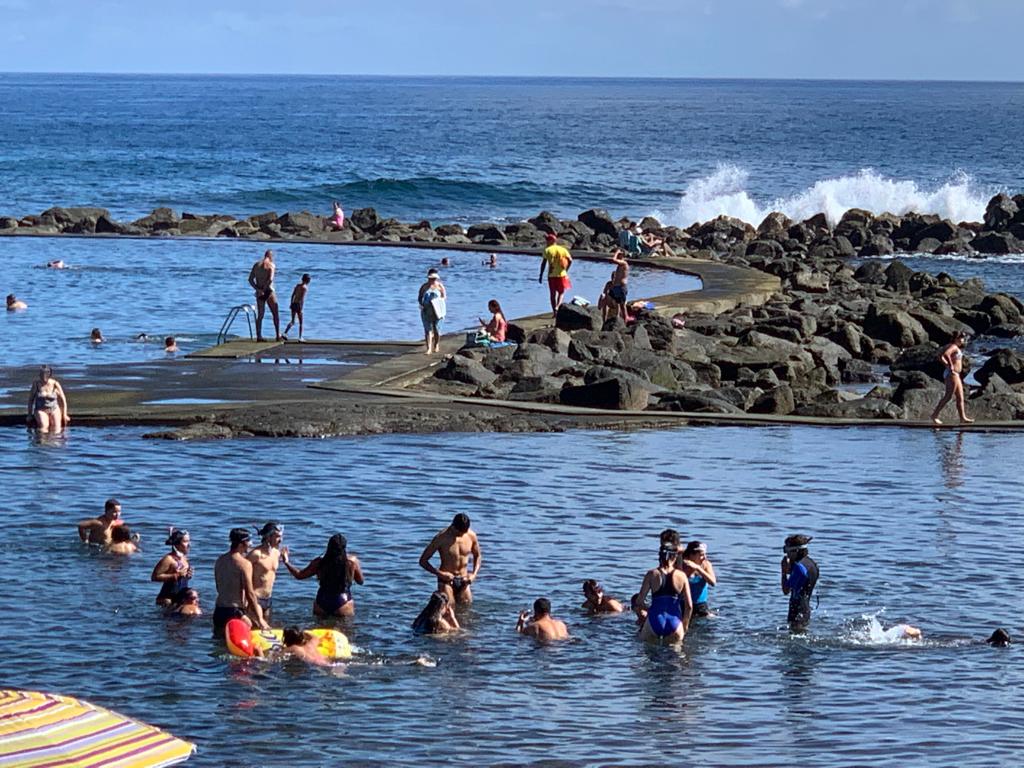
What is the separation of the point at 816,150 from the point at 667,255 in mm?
90831

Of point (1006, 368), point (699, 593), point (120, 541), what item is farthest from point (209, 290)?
point (699, 593)

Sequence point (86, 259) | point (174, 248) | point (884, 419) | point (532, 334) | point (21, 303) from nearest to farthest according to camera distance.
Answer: point (884, 419) → point (532, 334) → point (21, 303) → point (86, 259) → point (174, 248)

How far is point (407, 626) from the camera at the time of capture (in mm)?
17156

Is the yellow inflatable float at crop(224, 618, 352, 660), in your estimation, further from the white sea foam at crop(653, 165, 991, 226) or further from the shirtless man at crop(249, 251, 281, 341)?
the white sea foam at crop(653, 165, 991, 226)

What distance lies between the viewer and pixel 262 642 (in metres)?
16.1

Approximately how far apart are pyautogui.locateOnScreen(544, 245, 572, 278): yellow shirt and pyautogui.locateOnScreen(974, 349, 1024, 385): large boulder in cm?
862

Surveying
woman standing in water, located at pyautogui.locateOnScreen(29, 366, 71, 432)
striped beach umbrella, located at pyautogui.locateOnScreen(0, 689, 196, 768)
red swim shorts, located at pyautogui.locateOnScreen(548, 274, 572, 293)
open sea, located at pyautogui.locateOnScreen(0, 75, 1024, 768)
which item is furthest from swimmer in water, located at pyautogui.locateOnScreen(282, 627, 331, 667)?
red swim shorts, located at pyautogui.locateOnScreen(548, 274, 572, 293)

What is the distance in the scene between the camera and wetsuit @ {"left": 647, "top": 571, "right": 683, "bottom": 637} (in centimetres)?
1664

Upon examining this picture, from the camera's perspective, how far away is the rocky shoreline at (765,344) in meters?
28.7

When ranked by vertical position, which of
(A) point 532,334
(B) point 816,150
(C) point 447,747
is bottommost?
(C) point 447,747

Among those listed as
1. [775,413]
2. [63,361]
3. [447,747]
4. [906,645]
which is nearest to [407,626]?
[447,747]

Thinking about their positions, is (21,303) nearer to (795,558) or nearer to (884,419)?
(884,419)

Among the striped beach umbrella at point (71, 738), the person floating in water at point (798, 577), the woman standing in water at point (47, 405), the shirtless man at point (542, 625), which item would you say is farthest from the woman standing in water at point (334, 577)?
the woman standing in water at point (47, 405)

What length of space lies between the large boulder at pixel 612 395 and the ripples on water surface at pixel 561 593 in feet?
4.14
